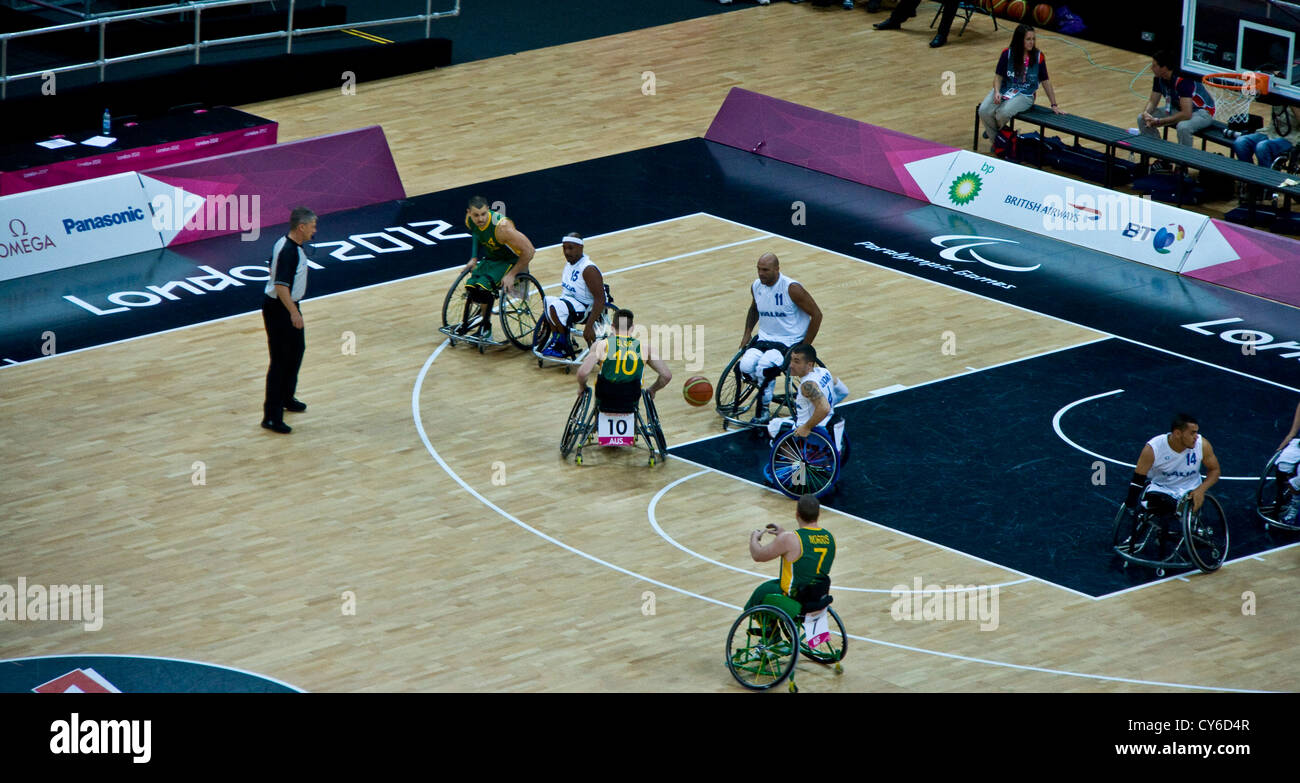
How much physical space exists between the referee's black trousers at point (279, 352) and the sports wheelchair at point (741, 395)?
13.2ft

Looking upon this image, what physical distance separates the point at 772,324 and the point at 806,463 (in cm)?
191

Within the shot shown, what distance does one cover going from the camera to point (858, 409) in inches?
698

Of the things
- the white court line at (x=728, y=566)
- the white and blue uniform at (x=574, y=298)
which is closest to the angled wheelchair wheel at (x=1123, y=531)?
the white court line at (x=728, y=566)

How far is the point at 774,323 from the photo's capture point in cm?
1720

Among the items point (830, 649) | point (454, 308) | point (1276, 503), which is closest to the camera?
point (830, 649)

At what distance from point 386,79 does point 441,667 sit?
1668cm

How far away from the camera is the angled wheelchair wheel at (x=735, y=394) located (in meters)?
17.2

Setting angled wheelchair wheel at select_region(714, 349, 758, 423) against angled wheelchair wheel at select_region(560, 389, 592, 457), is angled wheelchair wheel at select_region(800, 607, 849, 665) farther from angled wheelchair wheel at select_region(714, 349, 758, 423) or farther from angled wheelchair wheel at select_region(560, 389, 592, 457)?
angled wheelchair wheel at select_region(714, 349, 758, 423)

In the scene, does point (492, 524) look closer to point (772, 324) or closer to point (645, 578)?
point (645, 578)

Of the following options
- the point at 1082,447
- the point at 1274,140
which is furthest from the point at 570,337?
the point at 1274,140

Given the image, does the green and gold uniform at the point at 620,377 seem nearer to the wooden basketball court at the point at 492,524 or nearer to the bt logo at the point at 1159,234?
the wooden basketball court at the point at 492,524

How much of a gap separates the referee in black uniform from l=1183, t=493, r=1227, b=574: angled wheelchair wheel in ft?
26.3
